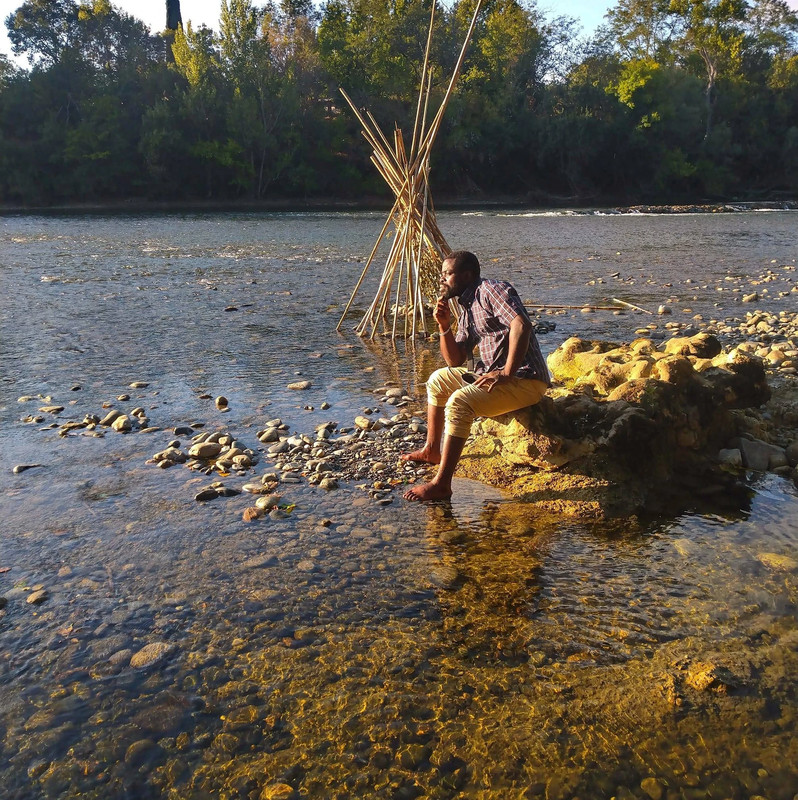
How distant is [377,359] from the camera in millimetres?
8625

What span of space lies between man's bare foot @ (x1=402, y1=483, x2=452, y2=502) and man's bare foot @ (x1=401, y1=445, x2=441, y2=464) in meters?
0.44

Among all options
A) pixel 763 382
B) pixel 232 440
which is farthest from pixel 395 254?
pixel 763 382

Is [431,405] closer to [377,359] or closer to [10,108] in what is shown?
[377,359]

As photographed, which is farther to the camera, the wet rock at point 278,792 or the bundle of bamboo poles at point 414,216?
the bundle of bamboo poles at point 414,216

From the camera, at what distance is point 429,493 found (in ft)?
15.2

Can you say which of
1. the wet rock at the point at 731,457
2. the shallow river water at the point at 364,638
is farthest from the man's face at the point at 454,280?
the wet rock at the point at 731,457

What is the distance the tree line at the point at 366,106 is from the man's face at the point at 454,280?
1968 inches

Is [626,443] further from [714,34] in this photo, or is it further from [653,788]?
[714,34]

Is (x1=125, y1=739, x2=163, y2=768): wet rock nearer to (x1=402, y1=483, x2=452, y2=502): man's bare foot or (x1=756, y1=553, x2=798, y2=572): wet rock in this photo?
(x1=402, y1=483, x2=452, y2=502): man's bare foot

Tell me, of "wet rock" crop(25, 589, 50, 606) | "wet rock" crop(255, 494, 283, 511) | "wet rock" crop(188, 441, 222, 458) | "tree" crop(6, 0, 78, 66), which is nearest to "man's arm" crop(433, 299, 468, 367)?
"wet rock" crop(255, 494, 283, 511)

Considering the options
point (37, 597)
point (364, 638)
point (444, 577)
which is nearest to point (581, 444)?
point (444, 577)

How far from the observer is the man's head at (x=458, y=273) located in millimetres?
4625

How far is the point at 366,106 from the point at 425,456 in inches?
2136

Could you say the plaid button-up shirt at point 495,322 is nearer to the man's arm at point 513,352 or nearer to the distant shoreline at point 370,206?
the man's arm at point 513,352
